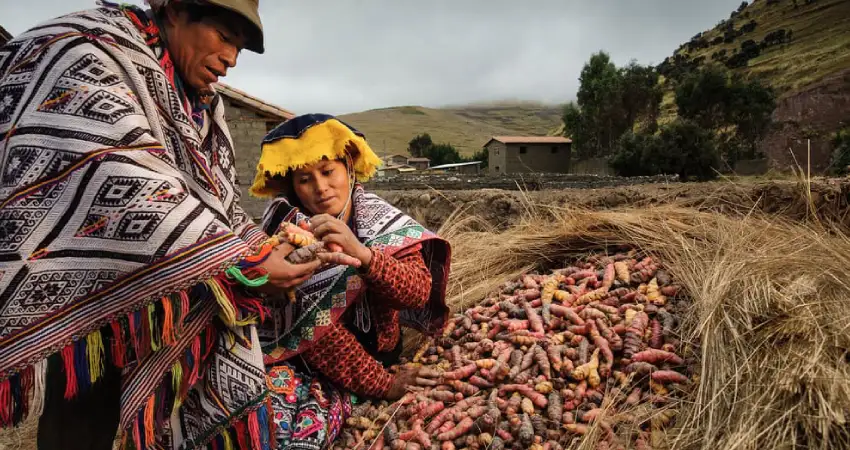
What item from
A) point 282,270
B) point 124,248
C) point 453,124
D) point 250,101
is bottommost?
point 282,270

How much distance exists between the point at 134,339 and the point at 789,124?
35.5 metres

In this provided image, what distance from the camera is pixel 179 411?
5.29ft

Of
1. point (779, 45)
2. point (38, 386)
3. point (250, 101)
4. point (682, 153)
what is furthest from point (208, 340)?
point (779, 45)

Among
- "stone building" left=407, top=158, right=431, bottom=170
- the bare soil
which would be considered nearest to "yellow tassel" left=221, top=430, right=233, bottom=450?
the bare soil

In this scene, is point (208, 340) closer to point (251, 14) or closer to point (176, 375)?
point (176, 375)

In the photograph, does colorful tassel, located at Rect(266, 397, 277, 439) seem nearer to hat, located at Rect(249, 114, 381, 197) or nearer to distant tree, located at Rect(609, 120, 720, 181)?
hat, located at Rect(249, 114, 381, 197)

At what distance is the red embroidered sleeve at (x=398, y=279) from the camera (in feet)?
5.91

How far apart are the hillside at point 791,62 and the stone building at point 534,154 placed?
29.9 ft

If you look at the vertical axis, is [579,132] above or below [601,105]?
below

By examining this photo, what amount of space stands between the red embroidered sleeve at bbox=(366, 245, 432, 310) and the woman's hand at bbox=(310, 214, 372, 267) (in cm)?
7

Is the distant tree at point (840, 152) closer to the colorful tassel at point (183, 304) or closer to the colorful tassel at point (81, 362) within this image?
the colorful tassel at point (183, 304)

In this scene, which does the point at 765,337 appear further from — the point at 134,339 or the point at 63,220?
the point at 63,220

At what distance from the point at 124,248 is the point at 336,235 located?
626 millimetres

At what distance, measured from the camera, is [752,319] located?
1.84 m
